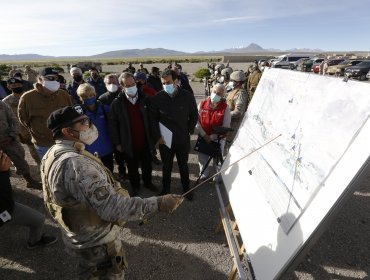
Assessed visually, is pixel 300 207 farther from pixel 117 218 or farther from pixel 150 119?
pixel 150 119

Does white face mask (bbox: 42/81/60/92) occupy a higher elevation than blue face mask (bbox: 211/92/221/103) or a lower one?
higher

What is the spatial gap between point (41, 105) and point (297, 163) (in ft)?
13.0

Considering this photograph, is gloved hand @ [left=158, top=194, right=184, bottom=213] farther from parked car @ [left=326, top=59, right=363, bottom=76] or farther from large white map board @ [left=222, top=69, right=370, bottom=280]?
parked car @ [left=326, top=59, right=363, bottom=76]

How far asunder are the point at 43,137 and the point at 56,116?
2.85 m

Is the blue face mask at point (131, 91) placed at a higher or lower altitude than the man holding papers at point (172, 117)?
higher

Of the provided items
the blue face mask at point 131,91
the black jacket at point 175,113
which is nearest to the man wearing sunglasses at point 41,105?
the blue face mask at point 131,91

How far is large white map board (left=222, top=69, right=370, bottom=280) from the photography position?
161 cm

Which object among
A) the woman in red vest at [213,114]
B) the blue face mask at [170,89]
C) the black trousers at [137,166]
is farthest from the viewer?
the black trousers at [137,166]

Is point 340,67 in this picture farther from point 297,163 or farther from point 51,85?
point 297,163

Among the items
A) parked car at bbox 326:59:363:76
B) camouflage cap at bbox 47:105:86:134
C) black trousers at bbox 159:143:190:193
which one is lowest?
parked car at bbox 326:59:363:76

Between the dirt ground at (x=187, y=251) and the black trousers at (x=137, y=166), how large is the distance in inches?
34.7

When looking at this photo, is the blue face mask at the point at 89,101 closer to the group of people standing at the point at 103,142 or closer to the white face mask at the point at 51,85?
the group of people standing at the point at 103,142

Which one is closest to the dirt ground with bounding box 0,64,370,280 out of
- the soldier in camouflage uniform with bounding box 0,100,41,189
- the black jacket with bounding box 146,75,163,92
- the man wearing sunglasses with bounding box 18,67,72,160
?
the soldier in camouflage uniform with bounding box 0,100,41,189

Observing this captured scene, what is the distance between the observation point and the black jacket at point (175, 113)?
414cm
